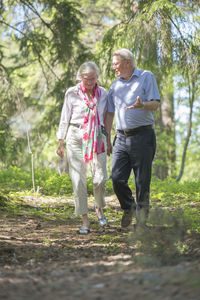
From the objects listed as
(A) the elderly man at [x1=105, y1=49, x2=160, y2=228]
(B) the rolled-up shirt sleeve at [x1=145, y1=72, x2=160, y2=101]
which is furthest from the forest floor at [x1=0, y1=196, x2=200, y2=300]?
(B) the rolled-up shirt sleeve at [x1=145, y1=72, x2=160, y2=101]

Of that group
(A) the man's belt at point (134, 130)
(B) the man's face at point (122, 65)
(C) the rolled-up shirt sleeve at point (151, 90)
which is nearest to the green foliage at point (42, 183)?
(A) the man's belt at point (134, 130)

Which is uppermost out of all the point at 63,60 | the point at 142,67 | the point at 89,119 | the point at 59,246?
the point at 63,60

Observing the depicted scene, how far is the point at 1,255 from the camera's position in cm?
401

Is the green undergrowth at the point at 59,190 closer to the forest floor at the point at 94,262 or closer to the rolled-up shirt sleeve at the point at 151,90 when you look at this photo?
the forest floor at the point at 94,262

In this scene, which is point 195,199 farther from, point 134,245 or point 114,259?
point 114,259

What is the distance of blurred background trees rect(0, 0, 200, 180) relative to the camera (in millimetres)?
6441

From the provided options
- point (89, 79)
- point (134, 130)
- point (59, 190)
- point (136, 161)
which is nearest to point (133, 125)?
point (134, 130)

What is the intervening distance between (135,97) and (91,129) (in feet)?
2.28

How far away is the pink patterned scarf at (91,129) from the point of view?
5055 mm

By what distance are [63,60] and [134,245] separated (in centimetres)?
617

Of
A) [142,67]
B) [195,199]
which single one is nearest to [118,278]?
[195,199]

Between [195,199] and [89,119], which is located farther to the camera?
[195,199]

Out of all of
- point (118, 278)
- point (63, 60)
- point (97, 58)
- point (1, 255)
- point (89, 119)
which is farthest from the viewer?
point (63, 60)

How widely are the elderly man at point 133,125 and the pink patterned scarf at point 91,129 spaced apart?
0.85 feet
